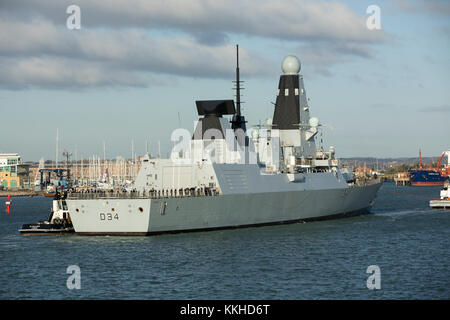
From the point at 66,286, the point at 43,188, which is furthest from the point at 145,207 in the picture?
the point at 43,188

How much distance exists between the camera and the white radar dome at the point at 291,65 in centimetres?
5391

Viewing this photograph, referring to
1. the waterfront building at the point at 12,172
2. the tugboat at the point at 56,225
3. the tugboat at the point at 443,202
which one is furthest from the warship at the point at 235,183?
the waterfront building at the point at 12,172

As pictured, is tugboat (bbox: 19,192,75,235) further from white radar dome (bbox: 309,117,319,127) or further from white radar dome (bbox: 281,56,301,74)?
white radar dome (bbox: 309,117,319,127)

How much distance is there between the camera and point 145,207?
120 feet

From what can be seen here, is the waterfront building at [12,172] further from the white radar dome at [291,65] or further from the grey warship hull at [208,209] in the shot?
the grey warship hull at [208,209]

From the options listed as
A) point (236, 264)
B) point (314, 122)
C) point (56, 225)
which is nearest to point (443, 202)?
point (314, 122)

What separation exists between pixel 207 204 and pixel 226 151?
19.0ft

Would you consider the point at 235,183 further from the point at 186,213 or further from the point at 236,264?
the point at 236,264

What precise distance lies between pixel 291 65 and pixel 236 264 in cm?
2846

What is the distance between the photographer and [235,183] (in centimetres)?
4134

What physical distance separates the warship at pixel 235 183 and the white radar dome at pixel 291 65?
8 cm

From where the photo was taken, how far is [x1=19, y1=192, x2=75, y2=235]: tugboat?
41.3 m

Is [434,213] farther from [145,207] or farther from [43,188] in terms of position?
[43,188]

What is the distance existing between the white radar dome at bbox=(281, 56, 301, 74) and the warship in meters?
0.08
